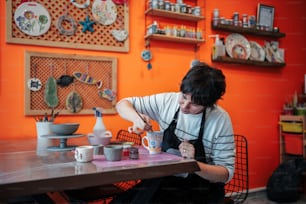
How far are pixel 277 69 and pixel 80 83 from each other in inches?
94.3

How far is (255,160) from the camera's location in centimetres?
324

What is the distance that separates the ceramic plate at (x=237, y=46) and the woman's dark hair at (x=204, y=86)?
176 centimetres

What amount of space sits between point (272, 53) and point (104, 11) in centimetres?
203

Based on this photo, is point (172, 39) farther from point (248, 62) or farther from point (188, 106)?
point (188, 106)

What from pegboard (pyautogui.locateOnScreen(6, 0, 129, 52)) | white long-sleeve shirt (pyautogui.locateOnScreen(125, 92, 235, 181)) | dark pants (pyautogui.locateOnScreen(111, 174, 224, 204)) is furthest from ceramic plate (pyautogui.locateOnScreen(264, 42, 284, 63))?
dark pants (pyautogui.locateOnScreen(111, 174, 224, 204))

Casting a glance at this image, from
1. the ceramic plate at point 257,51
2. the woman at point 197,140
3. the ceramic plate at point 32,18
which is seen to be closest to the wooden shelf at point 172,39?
the ceramic plate at point 257,51

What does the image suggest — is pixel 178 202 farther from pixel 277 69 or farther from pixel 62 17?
pixel 277 69

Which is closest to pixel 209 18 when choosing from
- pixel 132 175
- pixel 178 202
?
pixel 178 202

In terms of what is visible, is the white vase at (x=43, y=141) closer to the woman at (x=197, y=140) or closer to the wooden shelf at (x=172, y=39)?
the woman at (x=197, y=140)

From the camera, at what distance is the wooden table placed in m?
0.87

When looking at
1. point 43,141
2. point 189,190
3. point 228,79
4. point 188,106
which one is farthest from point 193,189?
point 228,79

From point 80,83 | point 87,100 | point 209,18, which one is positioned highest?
point 209,18

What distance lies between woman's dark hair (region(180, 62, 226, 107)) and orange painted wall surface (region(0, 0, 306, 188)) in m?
1.25

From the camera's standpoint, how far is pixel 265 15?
324 centimetres
